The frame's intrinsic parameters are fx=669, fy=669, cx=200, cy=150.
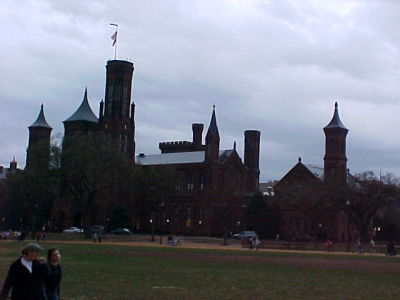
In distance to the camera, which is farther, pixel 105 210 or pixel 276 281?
pixel 105 210

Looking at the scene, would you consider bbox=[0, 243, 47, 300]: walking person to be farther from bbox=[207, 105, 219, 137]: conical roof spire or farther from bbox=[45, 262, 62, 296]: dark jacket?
bbox=[207, 105, 219, 137]: conical roof spire

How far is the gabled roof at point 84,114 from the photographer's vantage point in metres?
128

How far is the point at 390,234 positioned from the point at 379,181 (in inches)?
1417

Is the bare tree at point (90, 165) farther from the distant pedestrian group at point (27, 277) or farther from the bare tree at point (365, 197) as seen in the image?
the distant pedestrian group at point (27, 277)

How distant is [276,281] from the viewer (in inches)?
1020

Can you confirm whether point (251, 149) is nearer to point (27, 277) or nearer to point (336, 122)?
point (336, 122)

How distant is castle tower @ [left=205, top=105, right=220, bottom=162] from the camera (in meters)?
117

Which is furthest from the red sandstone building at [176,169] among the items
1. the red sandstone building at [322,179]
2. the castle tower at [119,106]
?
the red sandstone building at [322,179]

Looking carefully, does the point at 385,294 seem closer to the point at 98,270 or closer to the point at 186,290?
the point at 186,290

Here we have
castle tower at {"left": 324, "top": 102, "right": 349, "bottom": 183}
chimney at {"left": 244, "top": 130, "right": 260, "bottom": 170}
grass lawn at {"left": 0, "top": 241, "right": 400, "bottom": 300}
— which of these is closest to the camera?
grass lawn at {"left": 0, "top": 241, "right": 400, "bottom": 300}

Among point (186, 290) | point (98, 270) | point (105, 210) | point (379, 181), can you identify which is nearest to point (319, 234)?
point (379, 181)

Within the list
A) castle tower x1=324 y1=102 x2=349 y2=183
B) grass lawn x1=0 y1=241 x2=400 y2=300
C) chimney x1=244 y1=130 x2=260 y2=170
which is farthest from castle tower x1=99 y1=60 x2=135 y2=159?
grass lawn x1=0 y1=241 x2=400 y2=300

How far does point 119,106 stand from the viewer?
12319 cm

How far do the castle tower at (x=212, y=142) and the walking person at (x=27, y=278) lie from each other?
351 feet
